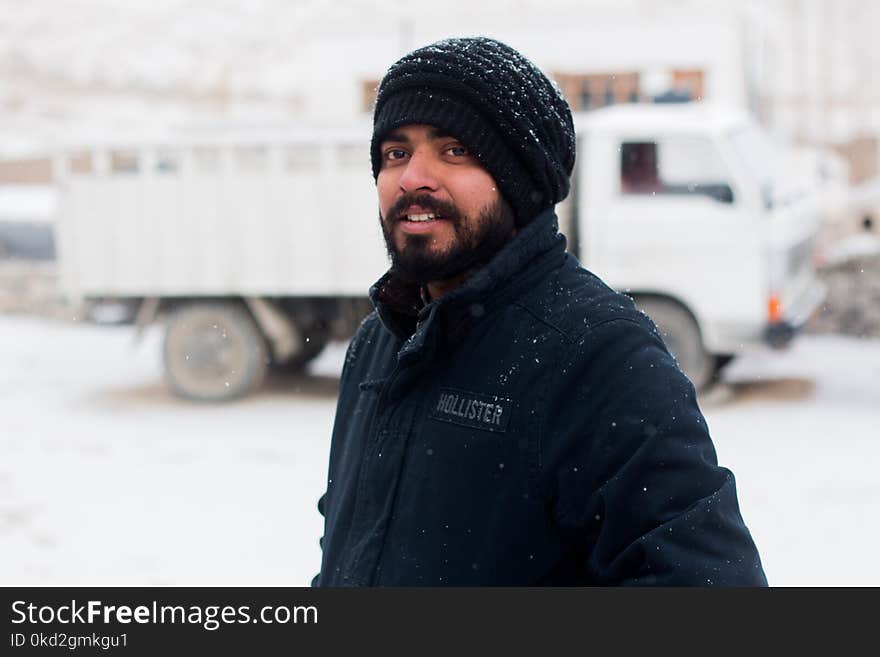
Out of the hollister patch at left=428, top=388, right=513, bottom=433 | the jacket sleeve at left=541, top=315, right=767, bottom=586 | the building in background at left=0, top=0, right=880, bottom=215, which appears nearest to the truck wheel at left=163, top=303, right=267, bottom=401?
the building in background at left=0, top=0, right=880, bottom=215

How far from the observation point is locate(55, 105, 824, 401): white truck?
310 inches

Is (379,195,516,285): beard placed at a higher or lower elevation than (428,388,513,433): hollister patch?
higher

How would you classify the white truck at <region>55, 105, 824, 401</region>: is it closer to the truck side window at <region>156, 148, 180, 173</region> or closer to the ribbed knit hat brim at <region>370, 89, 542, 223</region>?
Result: the truck side window at <region>156, 148, 180, 173</region>

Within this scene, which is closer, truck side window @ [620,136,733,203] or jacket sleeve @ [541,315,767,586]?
jacket sleeve @ [541,315,767,586]

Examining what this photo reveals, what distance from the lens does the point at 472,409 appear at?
1.50 m

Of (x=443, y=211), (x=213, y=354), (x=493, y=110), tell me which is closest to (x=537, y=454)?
(x=443, y=211)

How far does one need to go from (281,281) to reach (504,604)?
726 centimetres

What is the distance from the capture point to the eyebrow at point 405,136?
160 cm

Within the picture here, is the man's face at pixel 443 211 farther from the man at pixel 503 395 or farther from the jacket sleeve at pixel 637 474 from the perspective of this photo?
the jacket sleeve at pixel 637 474

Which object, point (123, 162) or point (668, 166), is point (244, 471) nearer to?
point (123, 162)

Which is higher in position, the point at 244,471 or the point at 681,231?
the point at 681,231

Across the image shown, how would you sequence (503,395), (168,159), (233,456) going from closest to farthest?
1. (503,395)
2. (233,456)
3. (168,159)

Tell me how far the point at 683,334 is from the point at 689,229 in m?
0.77

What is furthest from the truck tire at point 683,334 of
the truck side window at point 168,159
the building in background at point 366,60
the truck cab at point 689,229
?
the truck side window at point 168,159
